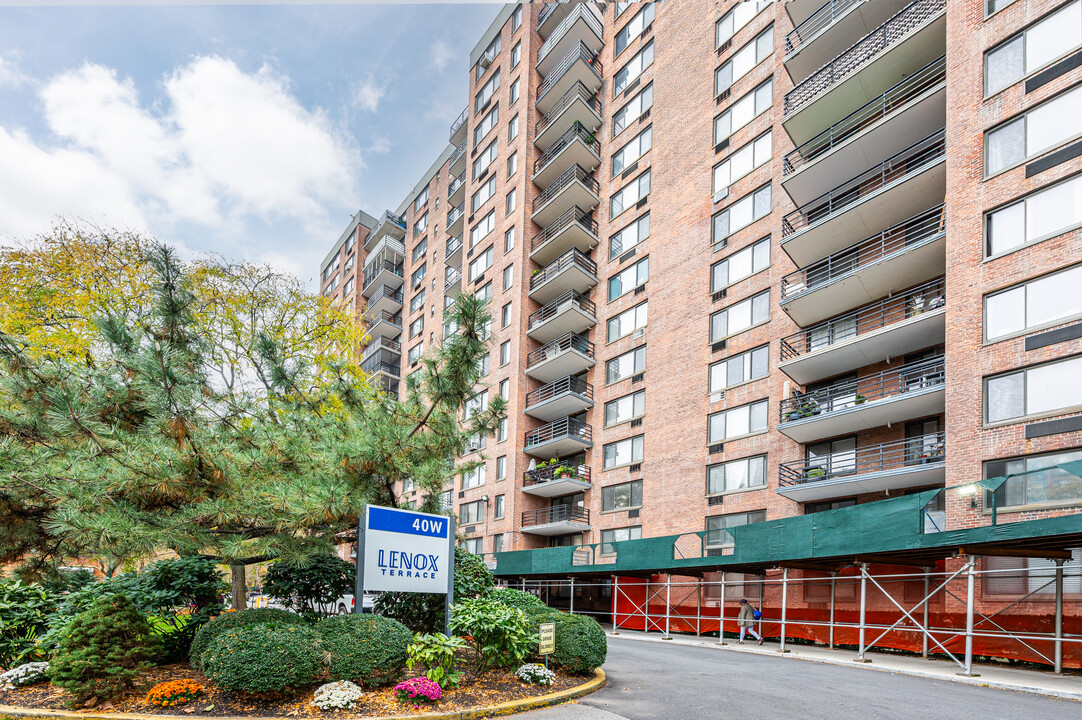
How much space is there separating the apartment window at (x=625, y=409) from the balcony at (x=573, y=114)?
16.8 metres

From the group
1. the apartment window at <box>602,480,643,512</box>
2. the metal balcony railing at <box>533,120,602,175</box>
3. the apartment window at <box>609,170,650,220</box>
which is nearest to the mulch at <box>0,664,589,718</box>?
the apartment window at <box>602,480,643,512</box>

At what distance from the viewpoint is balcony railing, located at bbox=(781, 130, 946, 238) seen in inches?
903

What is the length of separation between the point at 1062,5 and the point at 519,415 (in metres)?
29.1

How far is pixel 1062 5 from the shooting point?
1905cm

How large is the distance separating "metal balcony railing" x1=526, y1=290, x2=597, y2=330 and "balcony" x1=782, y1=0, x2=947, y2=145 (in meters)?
14.2

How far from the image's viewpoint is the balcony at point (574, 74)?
137 feet

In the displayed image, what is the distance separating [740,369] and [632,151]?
51.0 ft

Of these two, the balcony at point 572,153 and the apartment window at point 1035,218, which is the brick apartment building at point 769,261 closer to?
the apartment window at point 1035,218

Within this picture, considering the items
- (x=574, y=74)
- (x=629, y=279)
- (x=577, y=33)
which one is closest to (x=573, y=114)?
(x=574, y=74)

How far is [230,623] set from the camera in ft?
36.1

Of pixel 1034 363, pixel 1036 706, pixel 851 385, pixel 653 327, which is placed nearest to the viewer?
pixel 1036 706

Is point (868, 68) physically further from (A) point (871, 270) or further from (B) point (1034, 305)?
(B) point (1034, 305)

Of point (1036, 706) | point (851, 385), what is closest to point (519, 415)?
point (851, 385)

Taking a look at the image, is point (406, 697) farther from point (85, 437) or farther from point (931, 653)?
point (931, 653)
